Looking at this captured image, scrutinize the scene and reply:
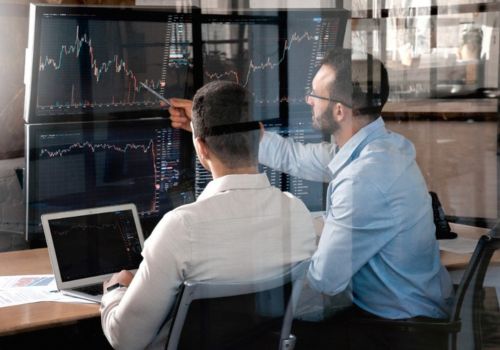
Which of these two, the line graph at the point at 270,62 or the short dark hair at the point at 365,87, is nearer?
the short dark hair at the point at 365,87

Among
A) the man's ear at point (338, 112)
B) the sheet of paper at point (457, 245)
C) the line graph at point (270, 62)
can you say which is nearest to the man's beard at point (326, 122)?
the man's ear at point (338, 112)

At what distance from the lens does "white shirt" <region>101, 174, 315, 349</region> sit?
6.63ft

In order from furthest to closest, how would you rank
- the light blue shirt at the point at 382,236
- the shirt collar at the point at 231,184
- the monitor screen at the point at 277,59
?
the monitor screen at the point at 277,59 → the light blue shirt at the point at 382,236 → the shirt collar at the point at 231,184

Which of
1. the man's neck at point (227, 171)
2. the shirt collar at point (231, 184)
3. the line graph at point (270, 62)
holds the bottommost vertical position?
the shirt collar at point (231, 184)

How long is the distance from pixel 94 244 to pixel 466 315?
111 cm

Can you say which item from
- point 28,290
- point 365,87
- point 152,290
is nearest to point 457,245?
point 365,87

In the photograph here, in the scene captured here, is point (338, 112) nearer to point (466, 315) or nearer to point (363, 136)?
point (363, 136)

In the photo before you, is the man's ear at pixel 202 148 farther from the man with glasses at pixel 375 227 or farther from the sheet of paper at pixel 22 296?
the sheet of paper at pixel 22 296

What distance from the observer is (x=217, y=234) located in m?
2.12

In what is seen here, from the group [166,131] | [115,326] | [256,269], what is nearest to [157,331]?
[115,326]

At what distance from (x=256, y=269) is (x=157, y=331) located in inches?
11.3

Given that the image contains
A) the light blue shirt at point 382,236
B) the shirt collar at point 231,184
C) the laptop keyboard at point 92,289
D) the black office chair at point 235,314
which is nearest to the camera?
the black office chair at point 235,314

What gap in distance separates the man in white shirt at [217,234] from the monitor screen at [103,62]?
11.2 inches

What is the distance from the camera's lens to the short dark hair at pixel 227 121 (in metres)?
2.24
